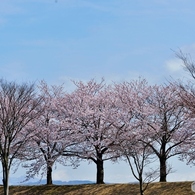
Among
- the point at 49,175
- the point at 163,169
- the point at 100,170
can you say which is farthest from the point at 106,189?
the point at 49,175

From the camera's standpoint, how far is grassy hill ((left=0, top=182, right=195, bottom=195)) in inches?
1094

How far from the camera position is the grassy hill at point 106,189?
1094 inches

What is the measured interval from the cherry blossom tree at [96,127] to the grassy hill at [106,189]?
1.96 m

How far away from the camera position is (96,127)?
109 feet

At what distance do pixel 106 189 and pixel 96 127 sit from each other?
15.9ft

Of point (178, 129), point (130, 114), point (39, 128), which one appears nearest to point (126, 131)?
point (130, 114)

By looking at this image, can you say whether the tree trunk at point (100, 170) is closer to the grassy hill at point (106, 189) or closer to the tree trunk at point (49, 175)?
the grassy hill at point (106, 189)

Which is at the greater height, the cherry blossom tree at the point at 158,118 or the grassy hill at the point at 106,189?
the cherry blossom tree at the point at 158,118

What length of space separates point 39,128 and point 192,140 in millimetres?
10426

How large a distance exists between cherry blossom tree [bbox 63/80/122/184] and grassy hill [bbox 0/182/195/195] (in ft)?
6.43

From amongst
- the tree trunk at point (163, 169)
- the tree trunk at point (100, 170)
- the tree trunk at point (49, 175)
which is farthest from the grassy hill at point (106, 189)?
the tree trunk at point (163, 169)

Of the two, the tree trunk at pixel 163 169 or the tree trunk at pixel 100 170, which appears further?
the tree trunk at pixel 100 170

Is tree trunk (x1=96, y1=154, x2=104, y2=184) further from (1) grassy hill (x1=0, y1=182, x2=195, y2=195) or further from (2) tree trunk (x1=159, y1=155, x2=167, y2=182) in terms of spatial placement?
(2) tree trunk (x1=159, y1=155, x2=167, y2=182)

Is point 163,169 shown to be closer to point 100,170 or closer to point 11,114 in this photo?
point 100,170
